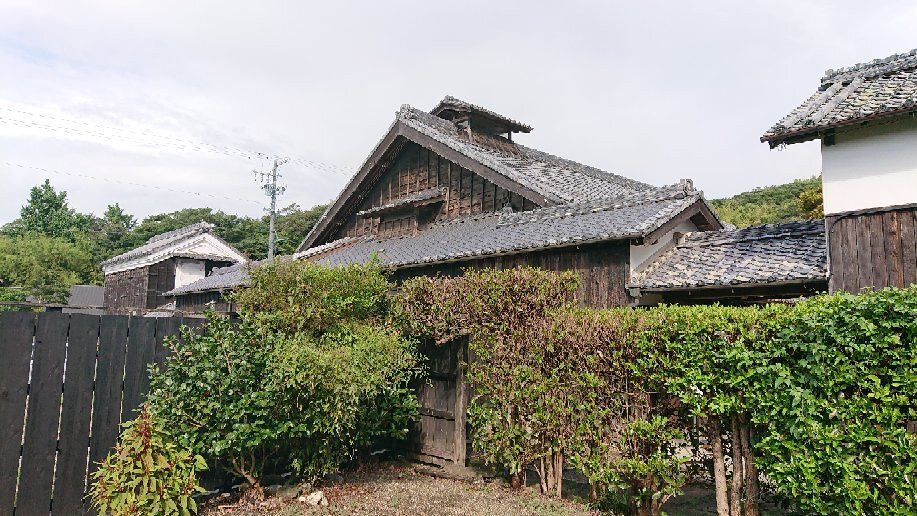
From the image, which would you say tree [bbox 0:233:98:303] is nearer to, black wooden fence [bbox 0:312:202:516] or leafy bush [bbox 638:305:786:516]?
black wooden fence [bbox 0:312:202:516]

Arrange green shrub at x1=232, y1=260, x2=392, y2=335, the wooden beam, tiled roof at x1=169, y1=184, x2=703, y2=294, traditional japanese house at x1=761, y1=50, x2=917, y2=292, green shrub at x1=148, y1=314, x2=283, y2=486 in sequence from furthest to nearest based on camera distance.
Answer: the wooden beam → tiled roof at x1=169, y1=184, x2=703, y2=294 → traditional japanese house at x1=761, y1=50, x2=917, y2=292 → green shrub at x1=232, y1=260, x2=392, y2=335 → green shrub at x1=148, y1=314, x2=283, y2=486

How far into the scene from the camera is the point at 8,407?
15.7 feet

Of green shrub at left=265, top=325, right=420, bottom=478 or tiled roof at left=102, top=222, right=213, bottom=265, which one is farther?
tiled roof at left=102, top=222, right=213, bottom=265

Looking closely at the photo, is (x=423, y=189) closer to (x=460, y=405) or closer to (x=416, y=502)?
(x=460, y=405)

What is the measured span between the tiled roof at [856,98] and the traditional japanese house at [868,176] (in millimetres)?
13

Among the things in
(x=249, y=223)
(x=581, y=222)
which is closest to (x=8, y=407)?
(x=581, y=222)

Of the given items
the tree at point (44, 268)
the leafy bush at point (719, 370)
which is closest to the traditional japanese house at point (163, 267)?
the tree at point (44, 268)

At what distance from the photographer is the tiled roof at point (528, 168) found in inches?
504

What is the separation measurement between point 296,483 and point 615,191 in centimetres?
1233

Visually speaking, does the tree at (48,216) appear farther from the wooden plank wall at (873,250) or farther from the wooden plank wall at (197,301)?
the wooden plank wall at (873,250)

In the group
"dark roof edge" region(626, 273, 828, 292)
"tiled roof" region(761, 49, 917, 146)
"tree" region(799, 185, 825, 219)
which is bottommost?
"dark roof edge" region(626, 273, 828, 292)

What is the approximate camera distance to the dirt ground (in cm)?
550

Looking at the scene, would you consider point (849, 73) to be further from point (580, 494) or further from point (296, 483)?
point (296, 483)

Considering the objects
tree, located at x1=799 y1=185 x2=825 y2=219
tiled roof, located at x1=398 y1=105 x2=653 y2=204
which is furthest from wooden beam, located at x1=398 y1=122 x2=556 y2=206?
tree, located at x1=799 y1=185 x2=825 y2=219
